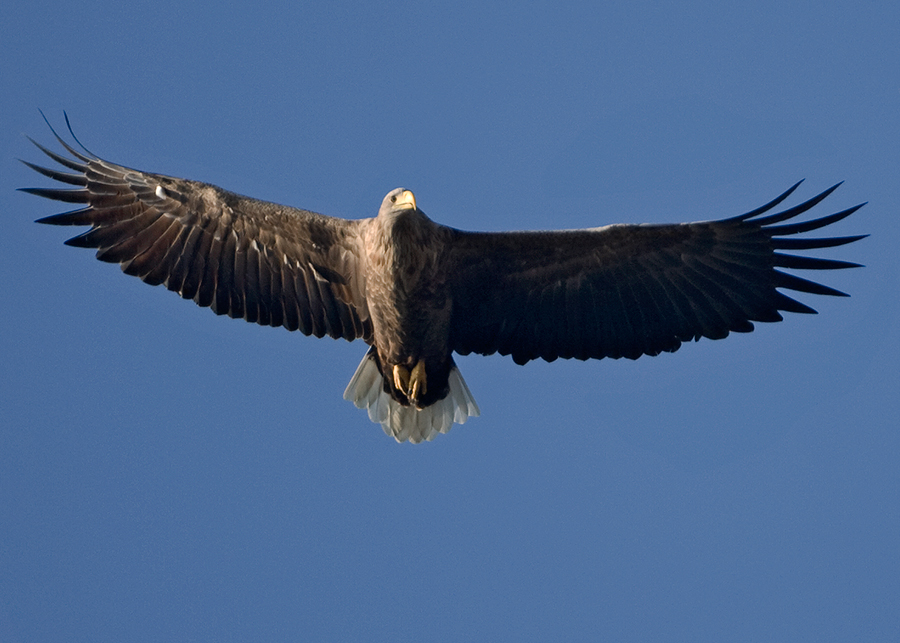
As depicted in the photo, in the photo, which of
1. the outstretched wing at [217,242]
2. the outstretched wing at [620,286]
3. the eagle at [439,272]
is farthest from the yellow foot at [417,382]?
the outstretched wing at [217,242]

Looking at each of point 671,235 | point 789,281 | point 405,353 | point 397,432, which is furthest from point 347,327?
point 789,281

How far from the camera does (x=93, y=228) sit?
836 cm

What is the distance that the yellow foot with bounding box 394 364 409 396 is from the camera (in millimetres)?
8633

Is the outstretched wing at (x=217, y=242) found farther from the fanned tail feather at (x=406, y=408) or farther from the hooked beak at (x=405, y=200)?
the fanned tail feather at (x=406, y=408)

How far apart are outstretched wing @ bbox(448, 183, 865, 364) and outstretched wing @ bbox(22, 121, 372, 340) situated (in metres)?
0.80

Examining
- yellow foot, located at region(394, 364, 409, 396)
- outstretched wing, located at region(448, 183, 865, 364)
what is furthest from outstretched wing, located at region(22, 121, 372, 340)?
outstretched wing, located at region(448, 183, 865, 364)

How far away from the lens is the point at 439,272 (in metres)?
8.20

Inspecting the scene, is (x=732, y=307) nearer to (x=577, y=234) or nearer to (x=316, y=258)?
(x=577, y=234)

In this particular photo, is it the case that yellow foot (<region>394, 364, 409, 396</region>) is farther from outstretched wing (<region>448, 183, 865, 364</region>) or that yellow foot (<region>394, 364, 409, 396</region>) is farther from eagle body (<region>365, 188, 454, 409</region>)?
outstretched wing (<region>448, 183, 865, 364</region>)

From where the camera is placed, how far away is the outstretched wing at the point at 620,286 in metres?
8.32

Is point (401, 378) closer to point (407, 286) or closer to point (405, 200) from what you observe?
point (407, 286)

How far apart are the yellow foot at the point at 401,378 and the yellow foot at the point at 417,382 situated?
3 centimetres

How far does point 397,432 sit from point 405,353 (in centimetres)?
94

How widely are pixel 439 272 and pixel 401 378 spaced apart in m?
0.88
